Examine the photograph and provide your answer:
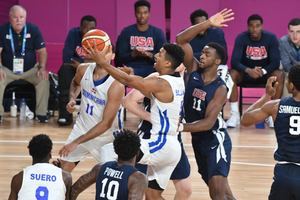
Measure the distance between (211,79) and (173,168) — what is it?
3.18 feet

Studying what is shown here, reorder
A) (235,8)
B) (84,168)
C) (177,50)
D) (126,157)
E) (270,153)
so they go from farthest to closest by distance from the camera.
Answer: (235,8) < (270,153) < (84,168) < (177,50) < (126,157)

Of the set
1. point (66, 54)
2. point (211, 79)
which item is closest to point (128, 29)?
point (66, 54)

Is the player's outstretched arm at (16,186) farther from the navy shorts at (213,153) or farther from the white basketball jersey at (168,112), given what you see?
the navy shorts at (213,153)

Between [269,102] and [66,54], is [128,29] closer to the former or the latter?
[66,54]

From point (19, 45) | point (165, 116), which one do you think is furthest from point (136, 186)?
point (19, 45)

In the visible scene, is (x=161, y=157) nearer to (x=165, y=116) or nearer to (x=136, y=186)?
(x=165, y=116)

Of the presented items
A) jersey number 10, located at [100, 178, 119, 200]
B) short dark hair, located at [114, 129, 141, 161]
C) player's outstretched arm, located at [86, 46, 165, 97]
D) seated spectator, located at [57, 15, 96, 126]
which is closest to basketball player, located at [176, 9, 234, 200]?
player's outstretched arm, located at [86, 46, 165, 97]

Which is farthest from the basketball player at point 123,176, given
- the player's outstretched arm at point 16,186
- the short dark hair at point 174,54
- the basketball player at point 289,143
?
the short dark hair at point 174,54

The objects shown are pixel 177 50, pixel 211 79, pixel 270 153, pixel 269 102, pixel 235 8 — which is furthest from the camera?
pixel 235 8

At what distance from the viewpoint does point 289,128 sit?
19.9 feet

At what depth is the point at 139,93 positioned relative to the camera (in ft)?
23.5

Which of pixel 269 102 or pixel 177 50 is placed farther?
pixel 177 50

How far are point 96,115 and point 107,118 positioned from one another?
1.20 feet

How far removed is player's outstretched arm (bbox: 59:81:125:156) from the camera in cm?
668
